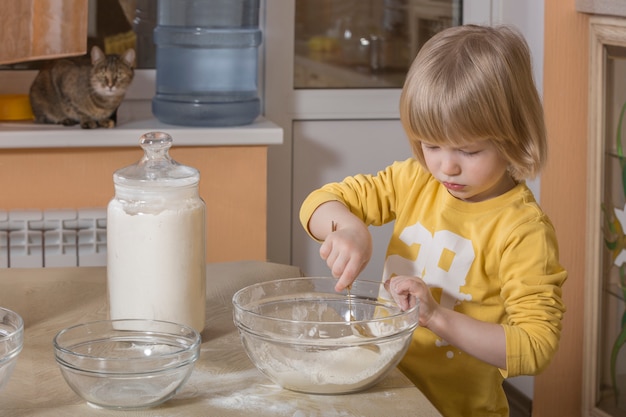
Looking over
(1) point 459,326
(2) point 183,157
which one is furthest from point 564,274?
(2) point 183,157

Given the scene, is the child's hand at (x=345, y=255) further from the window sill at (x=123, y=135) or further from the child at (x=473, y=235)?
the window sill at (x=123, y=135)

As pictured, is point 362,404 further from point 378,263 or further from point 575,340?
point 378,263

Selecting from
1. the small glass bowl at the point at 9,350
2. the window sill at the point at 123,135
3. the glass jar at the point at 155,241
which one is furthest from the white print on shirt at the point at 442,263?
the window sill at the point at 123,135

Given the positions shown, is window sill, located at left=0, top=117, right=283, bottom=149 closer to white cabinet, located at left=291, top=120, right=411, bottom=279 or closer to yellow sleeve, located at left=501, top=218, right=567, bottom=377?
white cabinet, located at left=291, top=120, right=411, bottom=279

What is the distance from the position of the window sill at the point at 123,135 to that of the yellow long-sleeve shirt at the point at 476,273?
1.03 meters

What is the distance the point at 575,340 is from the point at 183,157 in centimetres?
115

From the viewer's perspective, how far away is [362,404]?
96 centimetres

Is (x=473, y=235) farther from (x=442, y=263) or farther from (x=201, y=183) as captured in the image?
(x=201, y=183)

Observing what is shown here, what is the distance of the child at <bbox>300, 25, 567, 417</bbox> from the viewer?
1.09 m

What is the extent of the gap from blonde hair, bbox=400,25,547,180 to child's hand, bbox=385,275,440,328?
20 centimetres

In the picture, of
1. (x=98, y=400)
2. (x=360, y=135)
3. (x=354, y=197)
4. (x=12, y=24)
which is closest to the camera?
(x=98, y=400)

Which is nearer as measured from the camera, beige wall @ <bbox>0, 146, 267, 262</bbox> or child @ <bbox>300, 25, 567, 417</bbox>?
child @ <bbox>300, 25, 567, 417</bbox>

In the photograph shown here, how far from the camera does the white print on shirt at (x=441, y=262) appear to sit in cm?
125

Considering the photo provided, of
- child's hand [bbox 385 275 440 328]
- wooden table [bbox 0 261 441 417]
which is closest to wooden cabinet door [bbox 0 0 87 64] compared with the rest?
wooden table [bbox 0 261 441 417]
